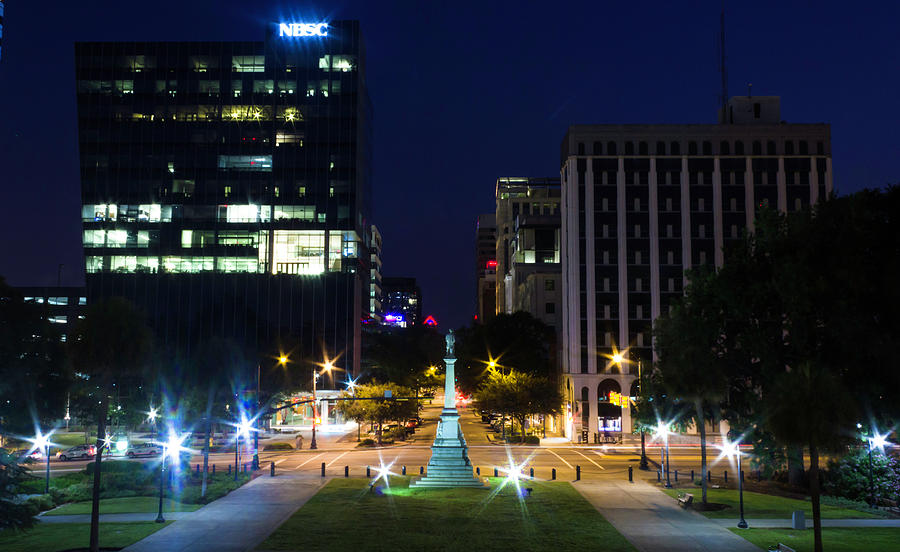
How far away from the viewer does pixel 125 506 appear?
4012 cm

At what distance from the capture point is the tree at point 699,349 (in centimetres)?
3894

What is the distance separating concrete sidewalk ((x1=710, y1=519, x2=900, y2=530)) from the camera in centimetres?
3359

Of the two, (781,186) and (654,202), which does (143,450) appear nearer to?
(654,202)

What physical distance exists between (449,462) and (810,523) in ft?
71.3

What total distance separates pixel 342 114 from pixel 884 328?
91716 millimetres

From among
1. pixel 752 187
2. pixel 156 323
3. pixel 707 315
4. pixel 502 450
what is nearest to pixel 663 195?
pixel 752 187

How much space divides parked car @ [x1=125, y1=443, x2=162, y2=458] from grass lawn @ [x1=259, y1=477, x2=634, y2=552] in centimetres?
3033

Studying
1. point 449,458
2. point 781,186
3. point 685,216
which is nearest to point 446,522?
point 449,458

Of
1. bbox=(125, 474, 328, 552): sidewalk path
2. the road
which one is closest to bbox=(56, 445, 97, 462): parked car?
the road

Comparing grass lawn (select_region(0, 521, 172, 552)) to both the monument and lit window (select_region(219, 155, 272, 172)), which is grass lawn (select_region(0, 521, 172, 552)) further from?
lit window (select_region(219, 155, 272, 172))

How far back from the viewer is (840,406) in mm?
24031

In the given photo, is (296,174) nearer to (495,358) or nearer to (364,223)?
(364,223)

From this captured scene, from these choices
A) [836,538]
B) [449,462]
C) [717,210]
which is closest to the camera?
[836,538]

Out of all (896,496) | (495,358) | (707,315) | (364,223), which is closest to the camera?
(896,496)
